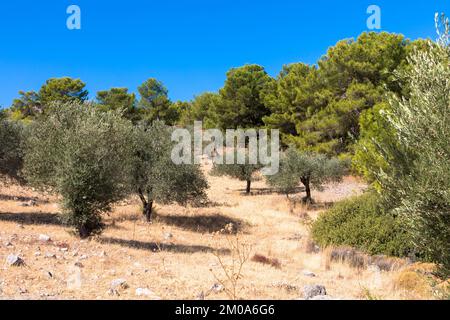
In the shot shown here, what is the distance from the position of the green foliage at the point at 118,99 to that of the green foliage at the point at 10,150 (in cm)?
3568

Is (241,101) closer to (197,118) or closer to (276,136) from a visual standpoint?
(276,136)

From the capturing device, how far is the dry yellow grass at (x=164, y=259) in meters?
8.91

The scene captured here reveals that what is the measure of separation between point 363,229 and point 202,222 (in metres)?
9.87

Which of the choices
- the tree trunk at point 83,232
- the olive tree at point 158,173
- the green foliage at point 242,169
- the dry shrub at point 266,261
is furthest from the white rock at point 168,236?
the green foliage at point 242,169

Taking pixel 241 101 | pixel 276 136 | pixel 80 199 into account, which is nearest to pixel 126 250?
pixel 80 199

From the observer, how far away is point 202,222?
76.6ft

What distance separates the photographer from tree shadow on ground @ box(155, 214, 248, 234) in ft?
72.3

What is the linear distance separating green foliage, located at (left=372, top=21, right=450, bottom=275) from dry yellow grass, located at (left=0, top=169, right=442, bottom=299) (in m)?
1.80

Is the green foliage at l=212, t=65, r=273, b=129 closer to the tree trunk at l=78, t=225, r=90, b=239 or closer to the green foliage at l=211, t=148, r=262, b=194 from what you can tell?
the green foliage at l=211, t=148, r=262, b=194

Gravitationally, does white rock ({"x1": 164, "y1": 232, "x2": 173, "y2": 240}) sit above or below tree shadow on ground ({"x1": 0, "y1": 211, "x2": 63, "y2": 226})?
below

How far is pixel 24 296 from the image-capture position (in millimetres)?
7801

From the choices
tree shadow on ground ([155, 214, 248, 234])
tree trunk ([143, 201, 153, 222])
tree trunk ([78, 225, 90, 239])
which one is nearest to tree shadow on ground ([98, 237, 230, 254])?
tree trunk ([78, 225, 90, 239])

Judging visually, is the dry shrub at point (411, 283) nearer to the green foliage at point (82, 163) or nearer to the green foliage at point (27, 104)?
the green foliage at point (82, 163)
